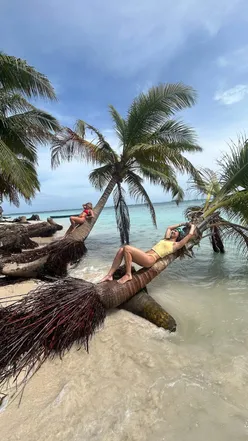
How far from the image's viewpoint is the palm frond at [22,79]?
7.27 metres

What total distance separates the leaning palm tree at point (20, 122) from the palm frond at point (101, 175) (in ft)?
8.47

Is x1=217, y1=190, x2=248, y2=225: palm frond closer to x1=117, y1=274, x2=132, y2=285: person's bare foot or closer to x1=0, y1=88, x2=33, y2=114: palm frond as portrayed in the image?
x1=117, y1=274, x2=132, y2=285: person's bare foot

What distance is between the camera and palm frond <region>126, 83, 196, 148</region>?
9.16 m

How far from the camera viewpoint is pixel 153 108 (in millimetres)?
9305

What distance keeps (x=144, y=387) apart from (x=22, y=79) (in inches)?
357

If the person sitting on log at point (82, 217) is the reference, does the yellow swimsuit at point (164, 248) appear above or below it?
below

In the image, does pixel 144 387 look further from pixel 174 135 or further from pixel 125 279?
pixel 174 135

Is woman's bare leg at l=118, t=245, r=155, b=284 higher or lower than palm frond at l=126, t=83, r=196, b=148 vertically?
lower

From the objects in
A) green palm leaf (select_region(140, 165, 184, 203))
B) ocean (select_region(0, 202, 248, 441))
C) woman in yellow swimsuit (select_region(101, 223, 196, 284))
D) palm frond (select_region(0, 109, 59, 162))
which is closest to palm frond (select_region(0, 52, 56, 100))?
palm frond (select_region(0, 109, 59, 162))

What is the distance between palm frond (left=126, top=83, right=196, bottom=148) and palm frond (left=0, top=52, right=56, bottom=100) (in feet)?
10.4

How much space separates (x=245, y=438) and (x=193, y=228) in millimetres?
3756

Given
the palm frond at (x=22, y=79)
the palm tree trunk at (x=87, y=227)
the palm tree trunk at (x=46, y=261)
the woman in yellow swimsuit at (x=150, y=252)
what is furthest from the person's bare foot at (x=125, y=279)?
the palm frond at (x=22, y=79)

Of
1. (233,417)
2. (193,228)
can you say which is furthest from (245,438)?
(193,228)

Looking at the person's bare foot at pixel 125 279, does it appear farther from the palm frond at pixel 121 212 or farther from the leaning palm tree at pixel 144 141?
the palm frond at pixel 121 212
